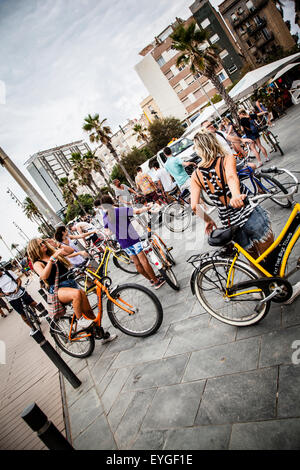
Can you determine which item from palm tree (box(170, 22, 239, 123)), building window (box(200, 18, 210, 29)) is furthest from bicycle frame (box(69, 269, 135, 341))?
building window (box(200, 18, 210, 29))

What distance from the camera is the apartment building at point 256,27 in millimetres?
43750

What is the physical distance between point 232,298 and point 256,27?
2382 inches

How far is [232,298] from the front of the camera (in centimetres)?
279

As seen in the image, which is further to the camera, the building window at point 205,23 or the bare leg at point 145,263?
the building window at point 205,23

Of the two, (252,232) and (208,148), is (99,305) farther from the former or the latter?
(208,148)

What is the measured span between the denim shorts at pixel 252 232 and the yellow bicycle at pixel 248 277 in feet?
0.40

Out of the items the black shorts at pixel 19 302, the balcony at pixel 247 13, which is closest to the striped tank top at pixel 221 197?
the black shorts at pixel 19 302

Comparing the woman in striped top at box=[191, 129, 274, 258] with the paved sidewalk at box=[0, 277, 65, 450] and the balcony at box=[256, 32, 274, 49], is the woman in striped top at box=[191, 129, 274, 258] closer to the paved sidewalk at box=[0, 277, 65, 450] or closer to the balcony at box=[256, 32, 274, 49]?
the paved sidewalk at box=[0, 277, 65, 450]

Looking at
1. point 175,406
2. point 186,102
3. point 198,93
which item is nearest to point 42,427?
point 175,406

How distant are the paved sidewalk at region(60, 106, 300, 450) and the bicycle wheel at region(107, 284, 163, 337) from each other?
0.18 meters

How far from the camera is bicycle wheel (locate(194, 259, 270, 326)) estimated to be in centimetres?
263

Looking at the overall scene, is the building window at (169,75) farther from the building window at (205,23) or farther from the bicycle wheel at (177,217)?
the bicycle wheel at (177,217)

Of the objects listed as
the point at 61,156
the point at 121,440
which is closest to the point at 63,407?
the point at 121,440
